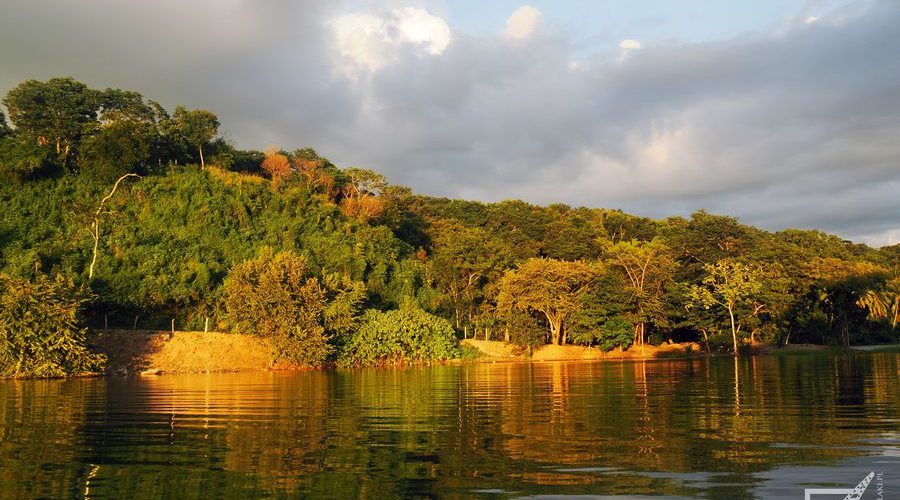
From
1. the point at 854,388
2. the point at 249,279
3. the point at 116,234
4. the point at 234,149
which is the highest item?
the point at 234,149

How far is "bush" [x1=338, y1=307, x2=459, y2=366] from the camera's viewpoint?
46719 mm

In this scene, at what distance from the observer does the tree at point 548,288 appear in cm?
5759

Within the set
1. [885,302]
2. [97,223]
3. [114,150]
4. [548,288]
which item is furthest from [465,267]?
[885,302]

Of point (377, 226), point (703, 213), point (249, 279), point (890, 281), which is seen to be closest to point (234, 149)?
point (377, 226)

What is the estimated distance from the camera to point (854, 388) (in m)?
21.9

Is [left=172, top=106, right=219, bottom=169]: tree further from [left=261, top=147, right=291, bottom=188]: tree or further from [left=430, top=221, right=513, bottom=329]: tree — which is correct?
[left=430, top=221, right=513, bottom=329]: tree

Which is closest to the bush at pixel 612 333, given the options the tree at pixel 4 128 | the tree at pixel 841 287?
the tree at pixel 841 287

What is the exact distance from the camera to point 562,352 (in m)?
57.8

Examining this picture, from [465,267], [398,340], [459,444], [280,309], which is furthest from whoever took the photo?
[465,267]

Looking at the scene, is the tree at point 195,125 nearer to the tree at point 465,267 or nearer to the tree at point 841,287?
the tree at point 465,267

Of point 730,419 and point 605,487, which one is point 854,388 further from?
point 605,487

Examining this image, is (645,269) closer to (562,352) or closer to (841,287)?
(562,352)

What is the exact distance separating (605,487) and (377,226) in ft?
205

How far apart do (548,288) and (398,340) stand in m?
16.0
